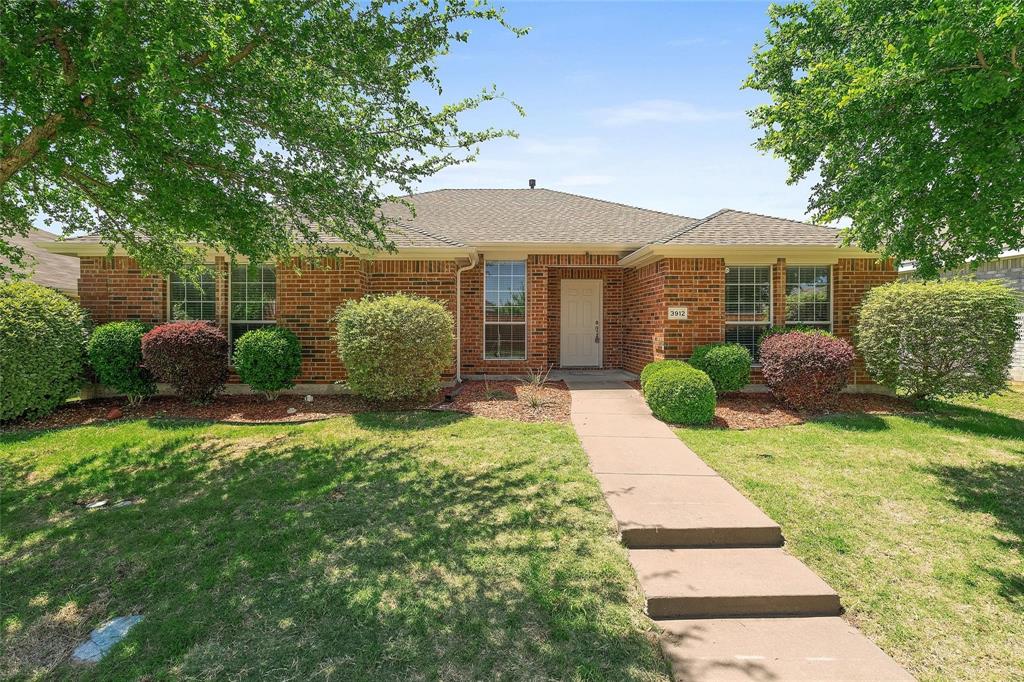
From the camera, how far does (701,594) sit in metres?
3.16

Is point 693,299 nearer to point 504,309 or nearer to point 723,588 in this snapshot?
point 504,309

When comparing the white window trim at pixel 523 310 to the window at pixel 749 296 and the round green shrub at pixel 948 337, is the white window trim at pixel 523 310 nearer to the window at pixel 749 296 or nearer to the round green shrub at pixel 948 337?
the window at pixel 749 296

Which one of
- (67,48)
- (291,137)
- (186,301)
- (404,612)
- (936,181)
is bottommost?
(404,612)

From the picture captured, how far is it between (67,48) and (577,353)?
11192 millimetres

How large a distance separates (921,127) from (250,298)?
10461 millimetres

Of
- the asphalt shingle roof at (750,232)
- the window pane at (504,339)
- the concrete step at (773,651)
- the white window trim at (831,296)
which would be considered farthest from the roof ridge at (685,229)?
the concrete step at (773,651)

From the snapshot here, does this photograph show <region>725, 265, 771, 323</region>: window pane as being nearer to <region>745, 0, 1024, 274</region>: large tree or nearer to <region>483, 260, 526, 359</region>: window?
<region>745, 0, 1024, 274</region>: large tree

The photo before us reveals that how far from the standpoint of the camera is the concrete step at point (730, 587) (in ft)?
10.3

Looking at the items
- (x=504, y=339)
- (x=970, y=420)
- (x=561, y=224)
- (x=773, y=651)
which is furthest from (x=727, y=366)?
(x=773, y=651)

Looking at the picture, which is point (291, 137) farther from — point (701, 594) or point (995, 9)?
point (995, 9)

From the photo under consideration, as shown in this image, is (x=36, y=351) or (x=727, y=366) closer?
(x=36, y=351)

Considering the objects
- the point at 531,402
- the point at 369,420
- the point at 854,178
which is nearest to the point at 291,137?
the point at 369,420

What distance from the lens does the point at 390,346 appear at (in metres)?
7.99

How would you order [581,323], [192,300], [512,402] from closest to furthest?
1. [512,402]
2. [192,300]
3. [581,323]
